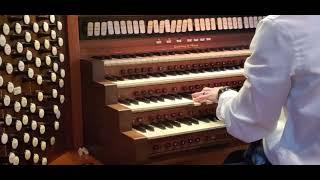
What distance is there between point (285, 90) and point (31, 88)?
52.6 inches

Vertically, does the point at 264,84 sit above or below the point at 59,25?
below

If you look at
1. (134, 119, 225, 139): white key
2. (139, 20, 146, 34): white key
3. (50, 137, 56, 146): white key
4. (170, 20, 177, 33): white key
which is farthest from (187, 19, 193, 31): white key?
(50, 137, 56, 146): white key

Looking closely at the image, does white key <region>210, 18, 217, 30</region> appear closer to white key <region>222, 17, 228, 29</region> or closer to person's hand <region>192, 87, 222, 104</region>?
white key <region>222, 17, 228, 29</region>

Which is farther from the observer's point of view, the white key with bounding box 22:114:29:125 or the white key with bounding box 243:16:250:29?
the white key with bounding box 243:16:250:29

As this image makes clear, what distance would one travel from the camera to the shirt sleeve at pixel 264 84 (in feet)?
4.42

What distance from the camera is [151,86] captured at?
2.43 meters

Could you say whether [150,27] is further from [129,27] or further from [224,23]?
[224,23]

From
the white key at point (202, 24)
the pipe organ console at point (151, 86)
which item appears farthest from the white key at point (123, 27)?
the white key at point (202, 24)

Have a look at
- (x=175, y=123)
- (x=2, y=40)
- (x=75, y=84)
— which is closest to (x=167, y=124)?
(x=175, y=123)

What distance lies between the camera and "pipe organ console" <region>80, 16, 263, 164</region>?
2275mm

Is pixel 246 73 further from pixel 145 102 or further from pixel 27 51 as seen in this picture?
pixel 27 51

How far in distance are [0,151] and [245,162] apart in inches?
44.2
